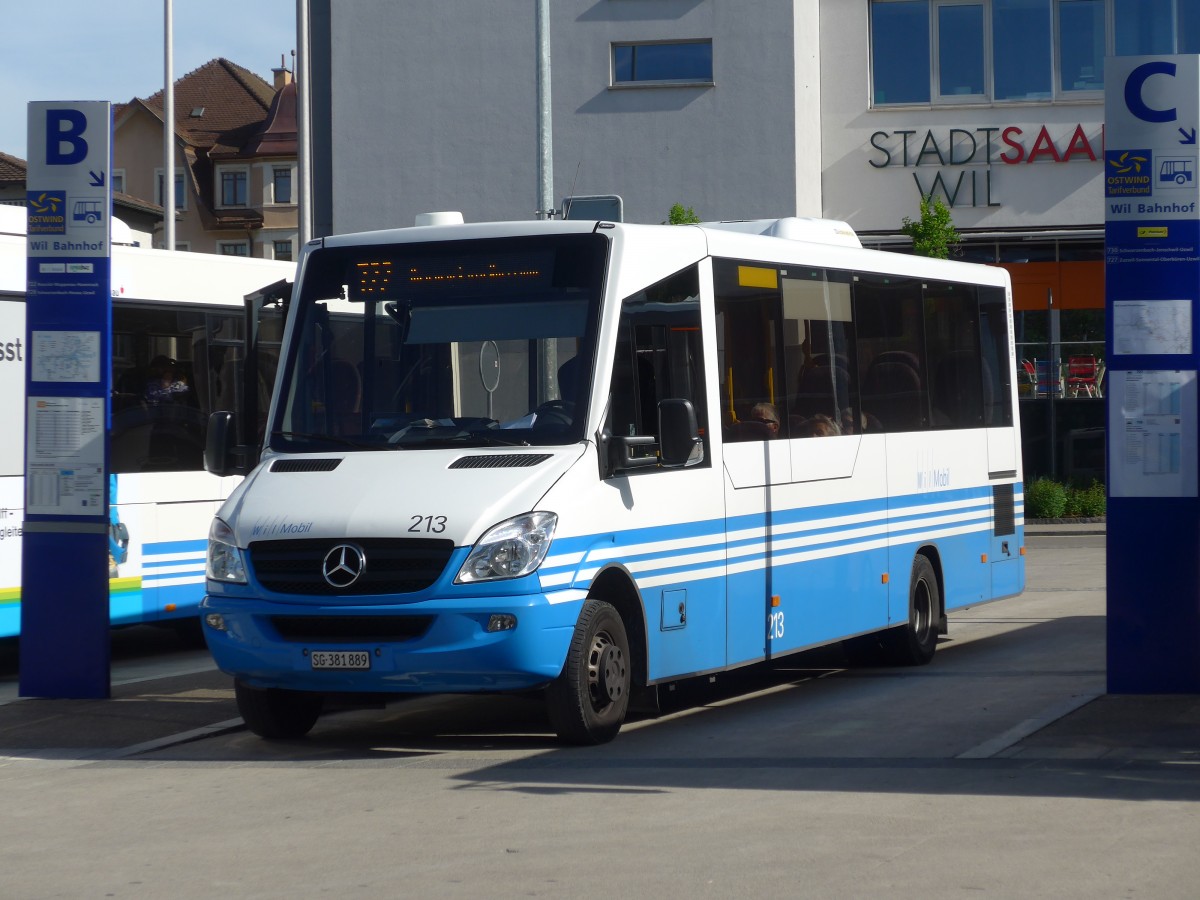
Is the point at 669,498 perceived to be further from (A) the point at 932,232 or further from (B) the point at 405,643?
(A) the point at 932,232

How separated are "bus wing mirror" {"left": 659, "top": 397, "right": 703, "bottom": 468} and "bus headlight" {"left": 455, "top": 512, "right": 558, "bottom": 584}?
37.5 inches

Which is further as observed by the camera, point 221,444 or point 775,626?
point 775,626

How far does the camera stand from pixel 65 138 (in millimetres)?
11953

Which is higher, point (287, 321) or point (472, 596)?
point (287, 321)

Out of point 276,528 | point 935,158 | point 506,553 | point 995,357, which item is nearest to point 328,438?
point 276,528

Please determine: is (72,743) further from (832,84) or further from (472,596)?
(832,84)

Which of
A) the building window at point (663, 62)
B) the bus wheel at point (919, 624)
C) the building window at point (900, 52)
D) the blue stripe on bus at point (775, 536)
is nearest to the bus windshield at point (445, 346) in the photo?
the blue stripe on bus at point (775, 536)

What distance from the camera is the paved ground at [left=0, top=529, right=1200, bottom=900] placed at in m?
6.66

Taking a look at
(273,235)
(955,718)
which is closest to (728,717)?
(955,718)

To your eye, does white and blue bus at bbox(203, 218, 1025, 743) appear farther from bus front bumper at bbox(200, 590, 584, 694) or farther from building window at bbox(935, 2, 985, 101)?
building window at bbox(935, 2, 985, 101)

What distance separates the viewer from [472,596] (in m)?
9.23

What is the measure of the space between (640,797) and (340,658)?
6.50ft

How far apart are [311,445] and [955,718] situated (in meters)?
3.89

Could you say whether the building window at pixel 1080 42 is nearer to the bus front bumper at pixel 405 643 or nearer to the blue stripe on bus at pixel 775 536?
the blue stripe on bus at pixel 775 536
